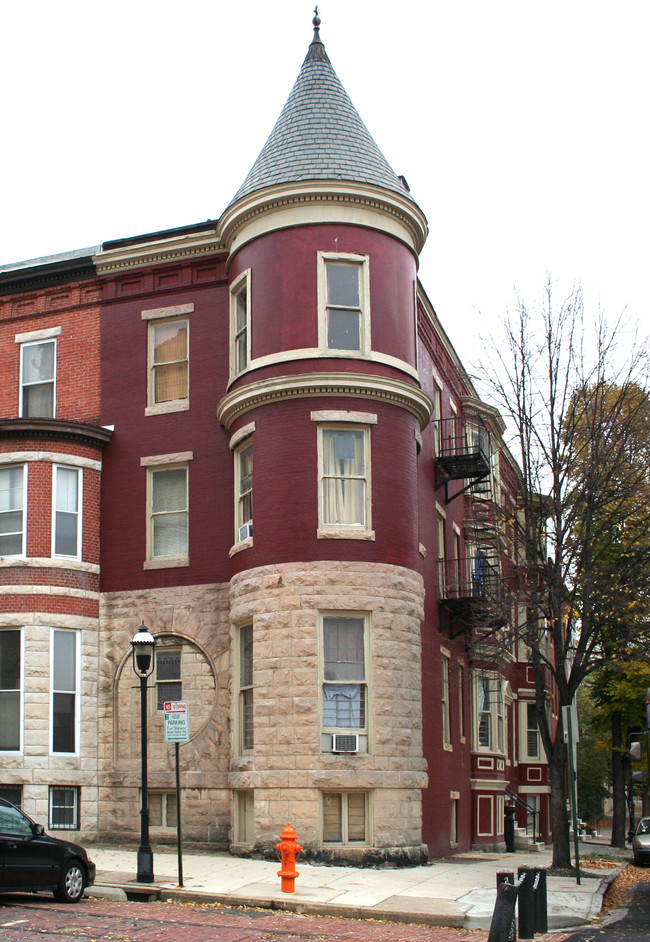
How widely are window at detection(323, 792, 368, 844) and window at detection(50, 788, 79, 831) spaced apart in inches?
237

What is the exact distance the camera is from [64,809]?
24.4 m

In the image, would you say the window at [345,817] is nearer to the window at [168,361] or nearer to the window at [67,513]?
the window at [67,513]

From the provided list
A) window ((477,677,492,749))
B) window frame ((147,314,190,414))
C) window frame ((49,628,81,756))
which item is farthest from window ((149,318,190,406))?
window ((477,677,492,749))

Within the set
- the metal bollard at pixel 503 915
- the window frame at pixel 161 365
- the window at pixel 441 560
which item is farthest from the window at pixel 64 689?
the metal bollard at pixel 503 915

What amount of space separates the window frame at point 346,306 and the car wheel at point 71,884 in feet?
36.9

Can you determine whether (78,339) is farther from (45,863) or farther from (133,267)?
(45,863)

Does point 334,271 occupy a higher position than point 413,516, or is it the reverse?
point 334,271

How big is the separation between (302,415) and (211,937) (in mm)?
11855

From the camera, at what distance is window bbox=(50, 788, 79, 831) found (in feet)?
79.4

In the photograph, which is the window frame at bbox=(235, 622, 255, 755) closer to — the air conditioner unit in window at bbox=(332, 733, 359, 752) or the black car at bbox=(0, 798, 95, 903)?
the air conditioner unit in window at bbox=(332, 733, 359, 752)

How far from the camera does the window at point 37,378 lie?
27750mm

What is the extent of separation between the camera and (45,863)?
16.0m

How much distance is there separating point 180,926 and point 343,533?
9718 millimetres

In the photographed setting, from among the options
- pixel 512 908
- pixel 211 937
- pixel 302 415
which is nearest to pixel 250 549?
pixel 302 415
